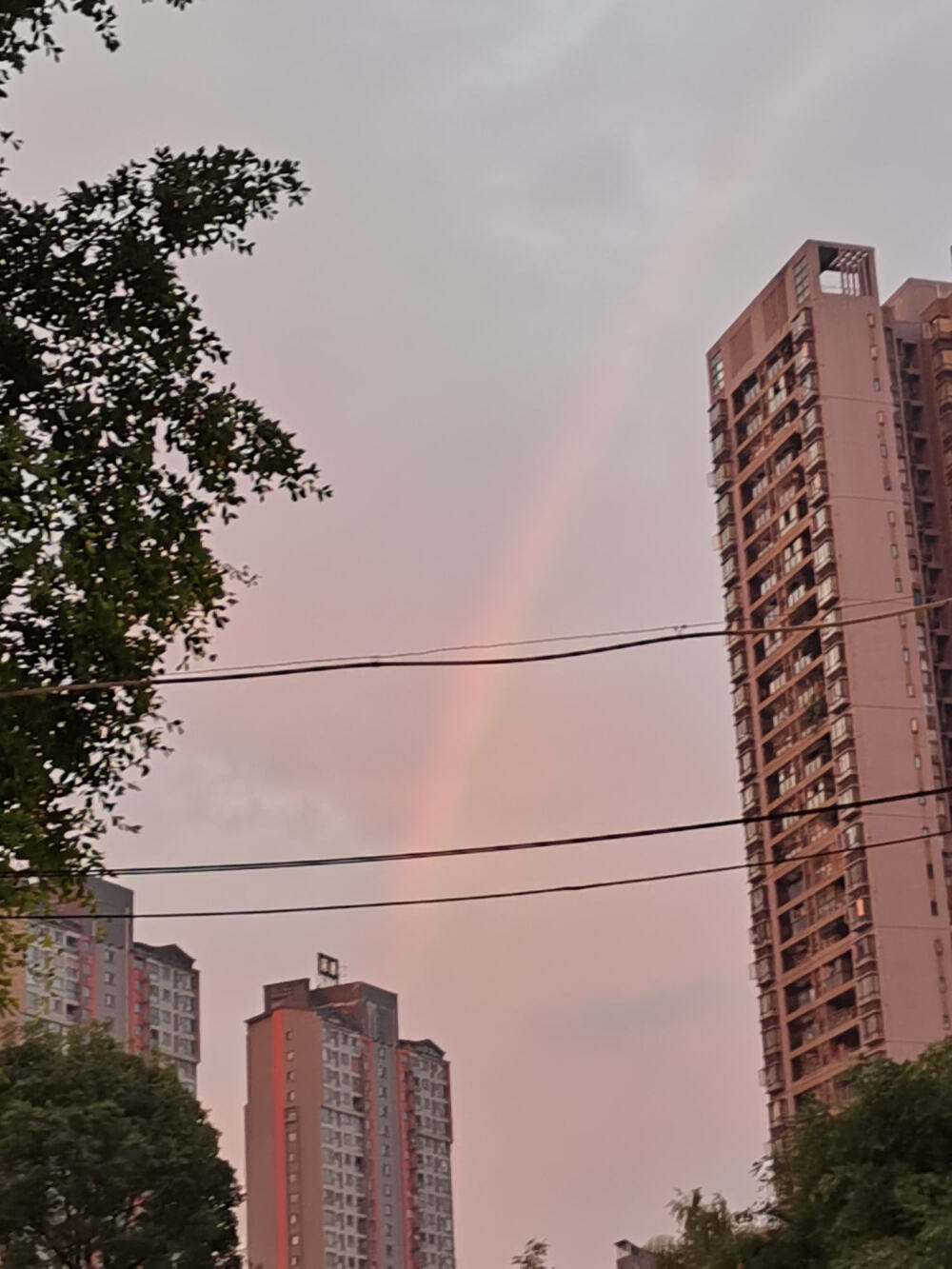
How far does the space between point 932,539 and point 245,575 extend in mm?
74924

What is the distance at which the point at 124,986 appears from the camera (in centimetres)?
13712

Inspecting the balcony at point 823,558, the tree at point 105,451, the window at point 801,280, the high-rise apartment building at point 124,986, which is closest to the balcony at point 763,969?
the balcony at point 823,558

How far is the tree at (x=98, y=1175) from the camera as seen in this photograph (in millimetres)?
40906

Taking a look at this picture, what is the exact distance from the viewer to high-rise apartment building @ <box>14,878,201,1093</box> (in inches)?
4906

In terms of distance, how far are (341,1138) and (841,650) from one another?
9968cm

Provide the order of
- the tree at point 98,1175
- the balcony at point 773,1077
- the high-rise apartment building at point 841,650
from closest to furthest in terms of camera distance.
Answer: the tree at point 98,1175, the high-rise apartment building at point 841,650, the balcony at point 773,1077

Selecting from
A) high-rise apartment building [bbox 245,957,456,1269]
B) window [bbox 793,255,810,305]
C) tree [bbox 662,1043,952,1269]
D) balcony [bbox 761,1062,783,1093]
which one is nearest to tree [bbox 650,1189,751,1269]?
tree [bbox 662,1043,952,1269]

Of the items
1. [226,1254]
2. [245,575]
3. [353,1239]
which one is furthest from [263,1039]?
[245,575]

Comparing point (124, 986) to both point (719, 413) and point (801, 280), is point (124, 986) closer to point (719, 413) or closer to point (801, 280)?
point (719, 413)

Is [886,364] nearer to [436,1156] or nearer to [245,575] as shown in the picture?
[245,575]

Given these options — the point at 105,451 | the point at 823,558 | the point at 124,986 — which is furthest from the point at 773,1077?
the point at 105,451

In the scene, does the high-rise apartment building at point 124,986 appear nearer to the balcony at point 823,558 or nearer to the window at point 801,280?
the balcony at point 823,558

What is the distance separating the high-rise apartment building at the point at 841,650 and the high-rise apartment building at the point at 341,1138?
279ft

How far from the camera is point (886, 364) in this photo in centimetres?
9175
